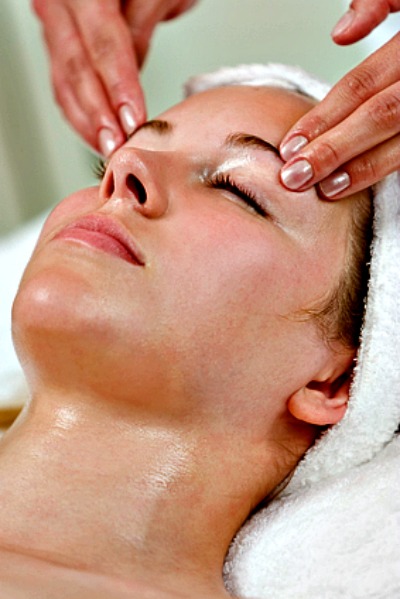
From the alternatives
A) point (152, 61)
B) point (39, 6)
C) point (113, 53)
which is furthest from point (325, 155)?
point (152, 61)

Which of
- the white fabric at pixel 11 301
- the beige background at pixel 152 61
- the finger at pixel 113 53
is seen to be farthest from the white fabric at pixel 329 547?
the beige background at pixel 152 61

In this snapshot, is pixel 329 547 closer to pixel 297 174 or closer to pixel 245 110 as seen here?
pixel 297 174

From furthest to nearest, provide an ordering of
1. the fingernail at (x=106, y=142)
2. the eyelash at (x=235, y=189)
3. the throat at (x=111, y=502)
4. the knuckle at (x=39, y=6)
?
the knuckle at (x=39, y=6)
the fingernail at (x=106, y=142)
the eyelash at (x=235, y=189)
the throat at (x=111, y=502)

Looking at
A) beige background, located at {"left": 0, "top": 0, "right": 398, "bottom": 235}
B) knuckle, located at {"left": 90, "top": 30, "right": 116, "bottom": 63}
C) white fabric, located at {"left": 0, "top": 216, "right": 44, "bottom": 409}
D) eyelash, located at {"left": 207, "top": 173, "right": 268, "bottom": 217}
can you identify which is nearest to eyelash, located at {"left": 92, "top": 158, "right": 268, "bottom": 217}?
eyelash, located at {"left": 207, "top": 173, "right": 268, "bottom": 217}

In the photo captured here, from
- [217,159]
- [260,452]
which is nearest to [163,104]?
[217,159]

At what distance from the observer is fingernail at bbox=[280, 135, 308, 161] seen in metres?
1.18

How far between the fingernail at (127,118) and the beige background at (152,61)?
778mm

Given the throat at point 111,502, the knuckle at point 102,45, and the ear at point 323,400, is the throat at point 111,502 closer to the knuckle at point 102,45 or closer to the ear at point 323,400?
the ear at point 323,400

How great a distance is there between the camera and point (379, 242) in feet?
4.01

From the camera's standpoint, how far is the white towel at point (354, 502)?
46.2 inches

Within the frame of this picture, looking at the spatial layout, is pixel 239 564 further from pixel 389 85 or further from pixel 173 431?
pixel 389 85

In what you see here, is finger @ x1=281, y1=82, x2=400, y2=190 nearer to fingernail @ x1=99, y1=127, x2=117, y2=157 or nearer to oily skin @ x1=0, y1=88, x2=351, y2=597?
oily skin @ x1=0, y1=88, x2=351, y2=597

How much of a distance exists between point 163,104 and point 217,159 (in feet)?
3.74

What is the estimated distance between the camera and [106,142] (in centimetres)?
151
